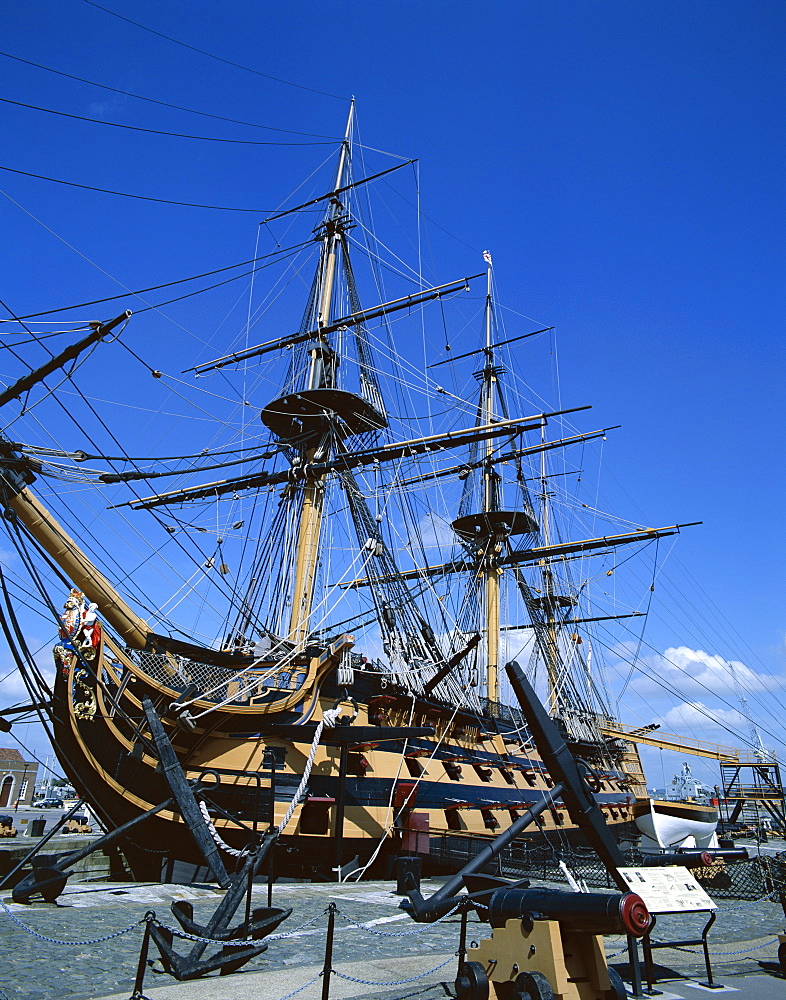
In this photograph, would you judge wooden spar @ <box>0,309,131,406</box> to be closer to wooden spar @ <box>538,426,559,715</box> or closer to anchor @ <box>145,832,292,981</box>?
anchor @ <box>145,832,292,981</box>

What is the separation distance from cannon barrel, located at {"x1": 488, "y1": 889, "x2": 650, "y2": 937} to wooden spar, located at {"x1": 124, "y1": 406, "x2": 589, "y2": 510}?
16565 mm

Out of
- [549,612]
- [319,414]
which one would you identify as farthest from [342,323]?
[549,612]

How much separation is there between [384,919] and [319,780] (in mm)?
4885

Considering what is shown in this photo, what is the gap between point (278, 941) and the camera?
332 inches

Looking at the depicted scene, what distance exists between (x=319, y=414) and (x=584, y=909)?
Result: 61.1 ft

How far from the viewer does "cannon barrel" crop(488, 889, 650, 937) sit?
186 inches

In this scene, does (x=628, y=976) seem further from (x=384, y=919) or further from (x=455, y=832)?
(x=455, y=832)

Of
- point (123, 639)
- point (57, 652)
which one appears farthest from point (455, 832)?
point (57, 652)

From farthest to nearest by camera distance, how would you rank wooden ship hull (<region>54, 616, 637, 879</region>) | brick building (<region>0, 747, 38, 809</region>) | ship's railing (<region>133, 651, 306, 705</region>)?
brick building (<region>0, 747, 38, 809</region>), ship's railing (<region>133, 651, 306, 705</region>), wooden ship hull (<region>54, 616, 637, 879</region>)

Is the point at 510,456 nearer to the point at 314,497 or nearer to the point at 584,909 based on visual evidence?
the point at 314,497

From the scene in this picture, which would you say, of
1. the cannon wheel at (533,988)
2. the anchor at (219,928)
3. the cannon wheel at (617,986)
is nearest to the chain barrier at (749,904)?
the cannon wheel at (617,986)

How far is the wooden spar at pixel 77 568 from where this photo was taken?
11.5m

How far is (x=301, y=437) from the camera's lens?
22.3m

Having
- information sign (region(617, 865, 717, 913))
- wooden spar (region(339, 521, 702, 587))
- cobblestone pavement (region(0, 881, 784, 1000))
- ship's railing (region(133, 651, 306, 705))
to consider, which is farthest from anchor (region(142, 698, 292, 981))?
wooden spar (region(339, 521, 702, 587))
